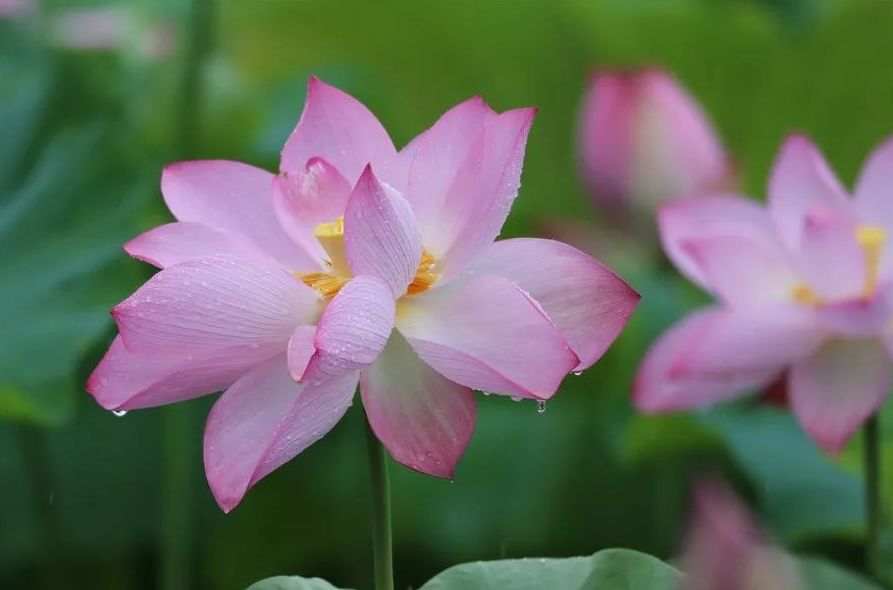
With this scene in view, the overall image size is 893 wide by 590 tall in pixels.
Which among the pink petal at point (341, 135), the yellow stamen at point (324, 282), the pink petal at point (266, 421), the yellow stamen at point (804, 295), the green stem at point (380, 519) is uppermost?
the pink petal at point (341, 135)

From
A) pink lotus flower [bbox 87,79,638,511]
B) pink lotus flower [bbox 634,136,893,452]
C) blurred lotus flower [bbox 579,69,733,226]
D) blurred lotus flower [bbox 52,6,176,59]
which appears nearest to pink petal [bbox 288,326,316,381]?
pink lotus flower [bbox 87,79,638,511]

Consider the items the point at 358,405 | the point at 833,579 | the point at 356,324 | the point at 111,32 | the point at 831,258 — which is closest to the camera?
the point at 356,324

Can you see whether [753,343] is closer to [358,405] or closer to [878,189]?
[878,189]

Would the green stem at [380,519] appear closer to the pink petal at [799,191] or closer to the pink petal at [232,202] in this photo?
the pink petal at [232,202]

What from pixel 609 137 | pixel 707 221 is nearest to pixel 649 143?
pixel 609 137

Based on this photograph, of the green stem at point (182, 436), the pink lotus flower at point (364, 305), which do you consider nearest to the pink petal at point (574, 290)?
the pink lotus flower at point (364, 305)

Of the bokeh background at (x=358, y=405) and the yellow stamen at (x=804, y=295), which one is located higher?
the yellow stamen at (x=804, y=295)
